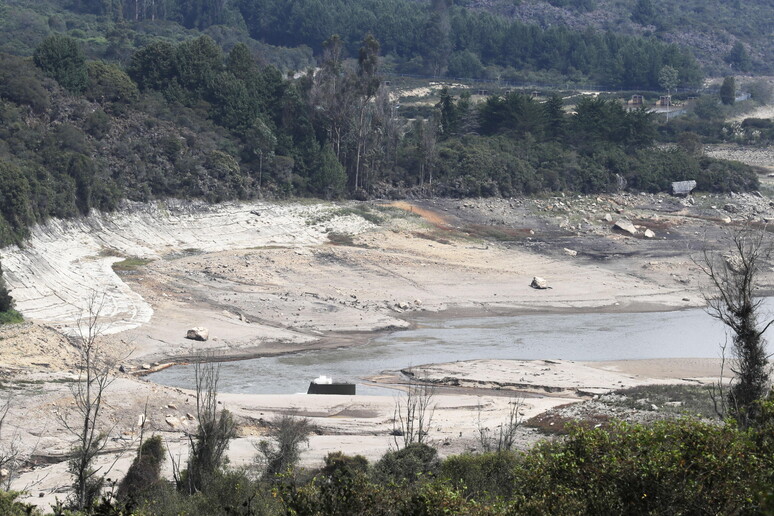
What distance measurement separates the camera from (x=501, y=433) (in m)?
24.8

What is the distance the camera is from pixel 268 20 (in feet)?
496

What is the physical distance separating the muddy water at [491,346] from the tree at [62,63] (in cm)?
3418

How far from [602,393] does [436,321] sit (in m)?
14.8

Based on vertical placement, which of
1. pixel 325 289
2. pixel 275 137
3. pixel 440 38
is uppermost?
pixel 440 38

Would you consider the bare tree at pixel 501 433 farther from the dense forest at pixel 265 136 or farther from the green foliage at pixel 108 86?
the green foliage at pixel 108 86

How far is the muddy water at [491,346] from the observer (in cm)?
3852

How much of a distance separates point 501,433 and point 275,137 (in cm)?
5417

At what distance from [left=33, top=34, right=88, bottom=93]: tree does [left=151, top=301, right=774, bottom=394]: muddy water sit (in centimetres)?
3418

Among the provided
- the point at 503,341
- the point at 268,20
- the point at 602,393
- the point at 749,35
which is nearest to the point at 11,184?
the point at 503,341

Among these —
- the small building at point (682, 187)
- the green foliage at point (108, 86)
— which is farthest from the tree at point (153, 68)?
the small building at point (682, 187)

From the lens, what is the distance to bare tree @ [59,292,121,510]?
20250 mm

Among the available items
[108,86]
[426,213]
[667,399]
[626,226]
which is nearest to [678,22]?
[626,226]

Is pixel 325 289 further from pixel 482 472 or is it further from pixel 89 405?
pixel 89 405

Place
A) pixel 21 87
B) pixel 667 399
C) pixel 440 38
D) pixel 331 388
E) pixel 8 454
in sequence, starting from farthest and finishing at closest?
1. pixel 440 38
2. pixel 21 87
3. pixel 331 388
4. pixel 667 399
5. pixel 8 454
